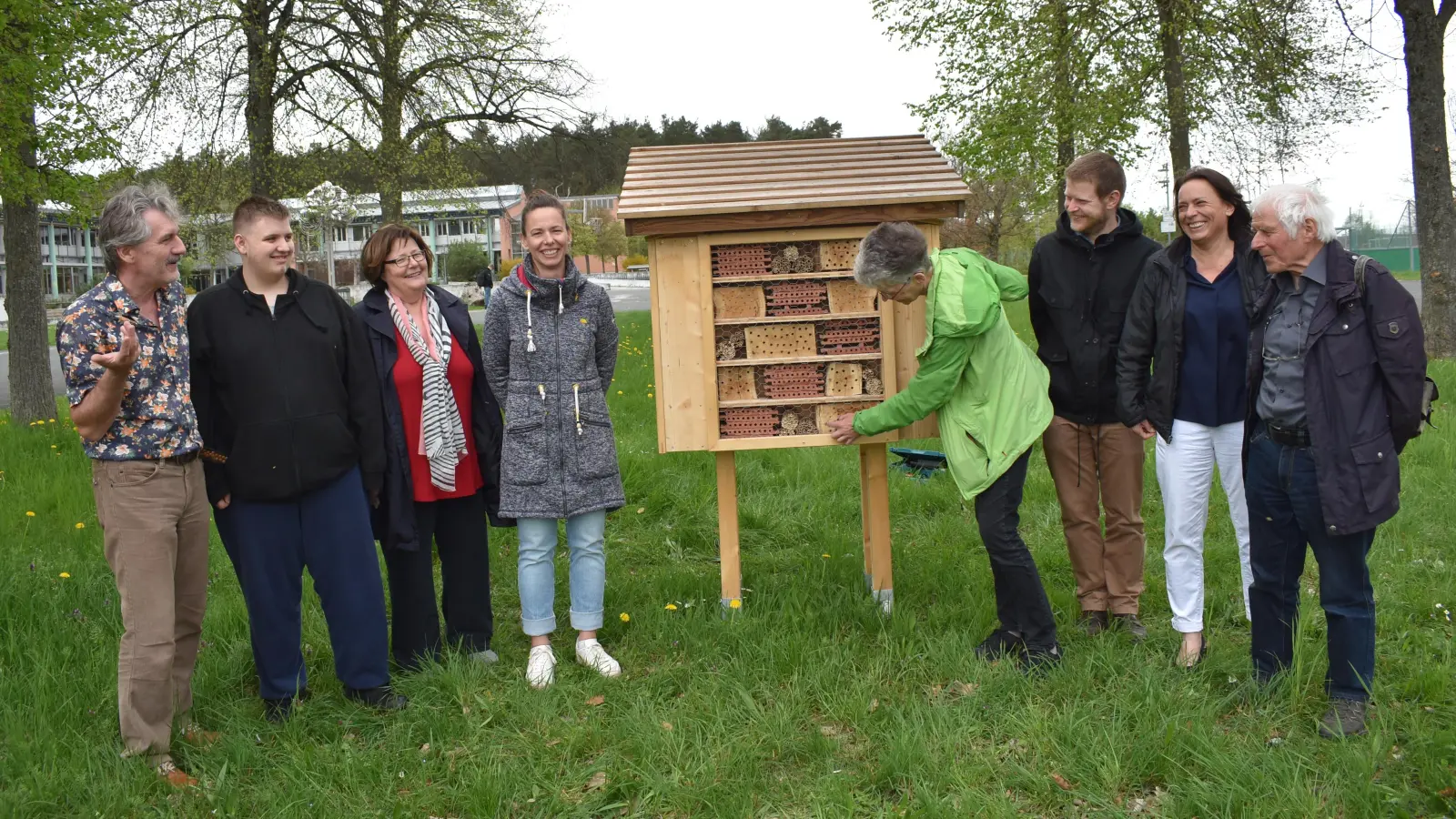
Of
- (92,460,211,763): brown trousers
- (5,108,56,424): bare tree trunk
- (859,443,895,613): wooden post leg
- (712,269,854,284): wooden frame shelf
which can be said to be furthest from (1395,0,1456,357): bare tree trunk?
(5,108,56,424): bare tree trunk

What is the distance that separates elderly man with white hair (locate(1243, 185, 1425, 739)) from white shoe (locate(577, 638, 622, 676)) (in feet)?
8.58

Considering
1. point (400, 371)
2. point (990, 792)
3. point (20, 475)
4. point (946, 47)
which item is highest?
point (946, 47)

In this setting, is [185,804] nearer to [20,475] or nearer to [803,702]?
[803,702]

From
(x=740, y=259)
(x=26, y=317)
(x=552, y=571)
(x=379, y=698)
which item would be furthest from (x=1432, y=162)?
(x=26, y=317)

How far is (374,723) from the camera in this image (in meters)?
4.25

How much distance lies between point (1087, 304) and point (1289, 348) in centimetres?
105

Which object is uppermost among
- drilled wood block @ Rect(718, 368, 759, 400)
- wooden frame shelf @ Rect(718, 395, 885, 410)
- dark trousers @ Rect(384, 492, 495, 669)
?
drilled wood block @ Rect(718, 368, 759, 400)

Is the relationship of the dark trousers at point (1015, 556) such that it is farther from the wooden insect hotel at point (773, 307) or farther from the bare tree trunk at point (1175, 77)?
the bare tree trunk at point (1175, 77)

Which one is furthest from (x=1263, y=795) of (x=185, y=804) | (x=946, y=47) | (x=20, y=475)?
(x=946, y=47)

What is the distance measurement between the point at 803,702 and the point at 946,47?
15852mm

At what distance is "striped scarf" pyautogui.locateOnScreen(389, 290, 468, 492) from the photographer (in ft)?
14.9

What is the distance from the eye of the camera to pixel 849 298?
5.07 metres

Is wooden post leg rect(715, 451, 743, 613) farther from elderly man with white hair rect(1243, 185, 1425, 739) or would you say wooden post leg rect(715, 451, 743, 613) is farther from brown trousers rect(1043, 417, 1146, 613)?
elderly man with white hair rect(1243, 185, 1425, 739)

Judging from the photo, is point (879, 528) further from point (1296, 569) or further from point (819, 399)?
point (1296, 569)
